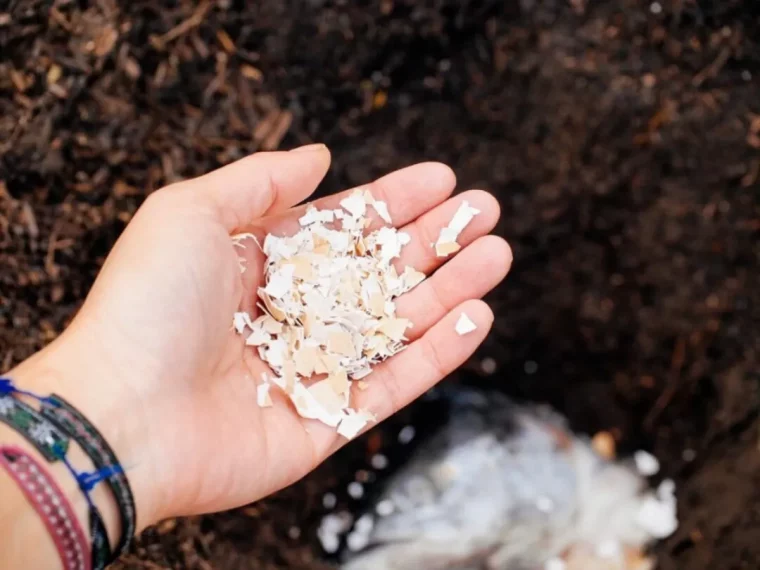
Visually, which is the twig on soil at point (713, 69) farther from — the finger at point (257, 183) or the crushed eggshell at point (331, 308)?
the finger at point (257, 183)

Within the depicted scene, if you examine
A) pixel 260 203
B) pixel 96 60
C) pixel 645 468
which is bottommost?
pixel 645 468

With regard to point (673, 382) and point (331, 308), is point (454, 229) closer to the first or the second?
point (331, 308)

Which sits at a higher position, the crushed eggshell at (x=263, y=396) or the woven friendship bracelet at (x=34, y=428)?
the woven friendship bracelet at (x=34, y=428)

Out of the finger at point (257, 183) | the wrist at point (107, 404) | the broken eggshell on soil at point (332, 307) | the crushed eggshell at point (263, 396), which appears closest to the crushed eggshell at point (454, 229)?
the broken eggshell on soil at point (332, 307)

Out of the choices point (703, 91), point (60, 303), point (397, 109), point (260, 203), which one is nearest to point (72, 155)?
point (60, 303)

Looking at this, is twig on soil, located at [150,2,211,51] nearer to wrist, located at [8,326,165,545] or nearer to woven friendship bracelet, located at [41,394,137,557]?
wrist, located at [8,326,165,545]

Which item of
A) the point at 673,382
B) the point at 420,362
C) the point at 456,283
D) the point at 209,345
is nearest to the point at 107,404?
the point at 209,345

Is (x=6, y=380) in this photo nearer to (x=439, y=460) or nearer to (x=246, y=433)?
(x=246, y=433)
